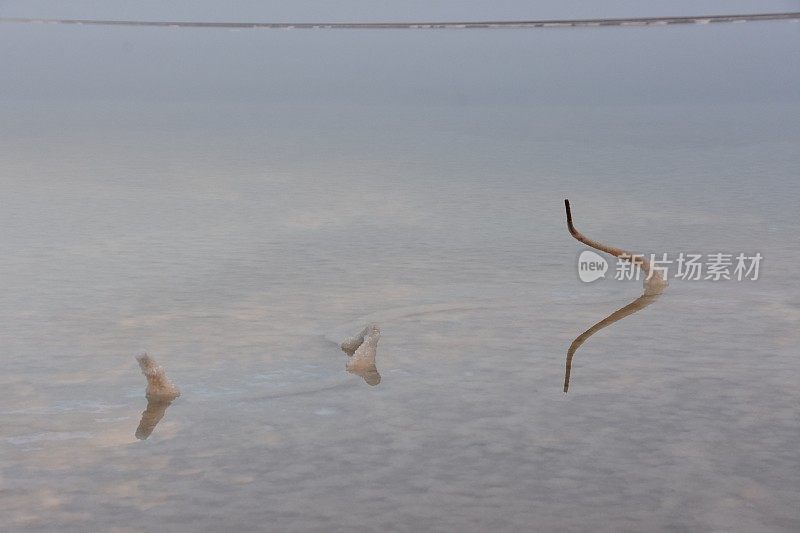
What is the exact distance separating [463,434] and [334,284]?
106 inches

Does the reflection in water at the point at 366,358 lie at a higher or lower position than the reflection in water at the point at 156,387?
higher

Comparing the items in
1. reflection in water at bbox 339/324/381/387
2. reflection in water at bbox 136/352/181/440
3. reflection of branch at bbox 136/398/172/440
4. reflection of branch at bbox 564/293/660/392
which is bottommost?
reflection of branch at bbox 136/398/172/440

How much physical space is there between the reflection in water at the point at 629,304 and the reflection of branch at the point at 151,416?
58.6 inches

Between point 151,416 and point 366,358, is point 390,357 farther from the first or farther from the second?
point 151,416

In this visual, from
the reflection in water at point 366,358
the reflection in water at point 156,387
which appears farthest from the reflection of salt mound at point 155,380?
the reflection in water at point 366,358

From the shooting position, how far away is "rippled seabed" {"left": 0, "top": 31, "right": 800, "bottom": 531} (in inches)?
160

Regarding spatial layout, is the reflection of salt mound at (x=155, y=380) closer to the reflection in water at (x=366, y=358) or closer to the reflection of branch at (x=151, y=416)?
the reflection of branch at (x=151, y=416)

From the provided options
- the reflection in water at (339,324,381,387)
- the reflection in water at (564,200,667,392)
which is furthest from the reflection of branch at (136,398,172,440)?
the reflection in water at (564,200,667,392)

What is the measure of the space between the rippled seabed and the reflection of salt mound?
0.06 meters

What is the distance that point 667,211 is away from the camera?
1043 centimetres

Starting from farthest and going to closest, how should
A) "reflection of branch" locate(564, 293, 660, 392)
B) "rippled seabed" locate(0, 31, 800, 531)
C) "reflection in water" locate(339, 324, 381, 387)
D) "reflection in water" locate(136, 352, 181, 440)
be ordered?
"reflection of branch" locate(564, 293, 660, 392), "reflection in water" locate(339, 324, 381, 387), "reflection in water" locate(136, 352, 181, 440), "rippled seabed" locate(0, 31, 800, 531)

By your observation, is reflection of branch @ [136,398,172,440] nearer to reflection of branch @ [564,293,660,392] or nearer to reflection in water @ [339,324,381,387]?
reflection in water @ [339,324,381,387]

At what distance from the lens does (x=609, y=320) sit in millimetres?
6434

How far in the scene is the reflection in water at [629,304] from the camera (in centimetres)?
582
